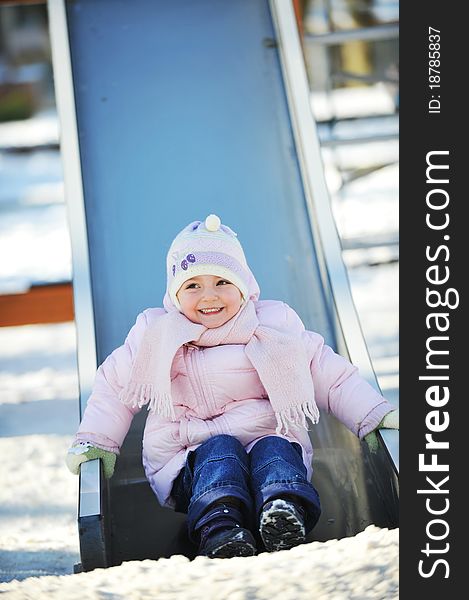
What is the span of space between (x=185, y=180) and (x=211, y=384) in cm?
86

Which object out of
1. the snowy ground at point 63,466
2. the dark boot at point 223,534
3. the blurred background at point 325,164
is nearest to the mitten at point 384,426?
the snowy ground at point 63,466

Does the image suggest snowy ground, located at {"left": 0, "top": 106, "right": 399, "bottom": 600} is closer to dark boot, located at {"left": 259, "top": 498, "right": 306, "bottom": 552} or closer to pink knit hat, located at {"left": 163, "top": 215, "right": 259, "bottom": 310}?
dark boot, located at {"left": 259, "top": 498, "right": 306, "bottom": 552}

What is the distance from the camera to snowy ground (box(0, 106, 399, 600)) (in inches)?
70.4

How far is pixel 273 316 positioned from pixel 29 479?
0.99 metres

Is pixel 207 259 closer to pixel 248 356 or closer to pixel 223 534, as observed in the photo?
pixel 248 356

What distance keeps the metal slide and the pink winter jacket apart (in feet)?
0.35

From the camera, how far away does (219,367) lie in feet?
7.18

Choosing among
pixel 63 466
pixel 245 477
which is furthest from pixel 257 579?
pixel 63 466

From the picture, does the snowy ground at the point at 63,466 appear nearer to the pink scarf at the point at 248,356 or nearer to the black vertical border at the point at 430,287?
the black vertical border at the point at 430,287

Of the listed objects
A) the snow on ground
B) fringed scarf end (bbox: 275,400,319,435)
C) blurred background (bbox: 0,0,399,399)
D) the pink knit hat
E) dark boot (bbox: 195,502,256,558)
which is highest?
blurred background (bbox: 0,0,399,399)

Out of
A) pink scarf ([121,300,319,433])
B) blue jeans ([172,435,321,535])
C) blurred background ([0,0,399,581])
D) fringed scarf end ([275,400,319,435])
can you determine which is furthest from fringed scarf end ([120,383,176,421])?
blurred background ([0,0,399,581])

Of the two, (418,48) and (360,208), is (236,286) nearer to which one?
(418,48)

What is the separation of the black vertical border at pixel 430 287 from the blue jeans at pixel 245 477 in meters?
0.19

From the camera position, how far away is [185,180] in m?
2.89
